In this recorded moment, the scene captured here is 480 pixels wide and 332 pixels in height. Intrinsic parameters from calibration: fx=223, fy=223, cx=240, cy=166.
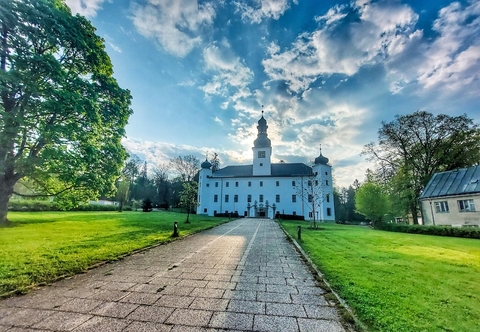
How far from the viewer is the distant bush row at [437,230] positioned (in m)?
16.2

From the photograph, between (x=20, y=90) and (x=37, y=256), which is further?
(x=20, y=90)

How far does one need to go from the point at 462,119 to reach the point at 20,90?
39.3m

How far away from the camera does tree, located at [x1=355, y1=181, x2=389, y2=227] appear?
77.0 ft

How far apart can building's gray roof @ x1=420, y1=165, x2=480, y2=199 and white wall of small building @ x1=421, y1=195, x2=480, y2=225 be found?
1.78ft

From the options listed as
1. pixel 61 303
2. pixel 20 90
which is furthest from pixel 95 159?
pixel 61 303

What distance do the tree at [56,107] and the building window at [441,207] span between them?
1206 inches

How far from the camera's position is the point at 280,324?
301cm

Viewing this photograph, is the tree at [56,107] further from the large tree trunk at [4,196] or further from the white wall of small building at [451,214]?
the white wall of small building at [451,214]

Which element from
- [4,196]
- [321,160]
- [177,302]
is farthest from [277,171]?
[177,302]

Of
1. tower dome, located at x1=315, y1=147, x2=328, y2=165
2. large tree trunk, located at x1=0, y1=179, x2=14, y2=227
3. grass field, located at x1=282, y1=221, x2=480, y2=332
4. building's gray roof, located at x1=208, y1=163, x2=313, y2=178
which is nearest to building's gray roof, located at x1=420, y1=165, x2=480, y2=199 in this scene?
tower dome, located at x1=315, y1=147, x2=328, y2=165

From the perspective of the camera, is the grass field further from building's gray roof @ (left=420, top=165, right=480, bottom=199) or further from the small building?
building's gray roof @ (left=420, top=165, right=480, bottom=199)

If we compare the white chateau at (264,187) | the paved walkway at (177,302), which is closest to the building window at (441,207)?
the white chateau at (264,187)

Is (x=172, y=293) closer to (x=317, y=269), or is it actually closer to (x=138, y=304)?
(x=138, y=304)

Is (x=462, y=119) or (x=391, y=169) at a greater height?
(x=462, y=119)
